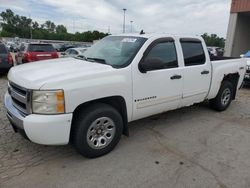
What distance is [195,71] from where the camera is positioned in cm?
473

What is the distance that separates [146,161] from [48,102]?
5.40ft

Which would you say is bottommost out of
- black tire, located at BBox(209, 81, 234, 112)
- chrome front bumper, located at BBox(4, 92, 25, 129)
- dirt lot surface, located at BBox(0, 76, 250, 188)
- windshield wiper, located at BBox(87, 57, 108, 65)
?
dirt lot surface, located at BBox(0, 76, 250, 188)

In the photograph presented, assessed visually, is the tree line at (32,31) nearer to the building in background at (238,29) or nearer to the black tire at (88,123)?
the building in background at (238,29)

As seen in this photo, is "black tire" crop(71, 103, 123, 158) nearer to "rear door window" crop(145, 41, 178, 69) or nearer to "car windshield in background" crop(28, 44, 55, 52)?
"rear door window" crop(145, 41, 178, 69)

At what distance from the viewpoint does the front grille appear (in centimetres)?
306

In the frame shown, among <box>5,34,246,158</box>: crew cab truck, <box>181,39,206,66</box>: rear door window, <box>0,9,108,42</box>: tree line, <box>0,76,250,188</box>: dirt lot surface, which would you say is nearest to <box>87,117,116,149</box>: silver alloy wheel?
<box>5,34,246,158</box>: crew cab truck

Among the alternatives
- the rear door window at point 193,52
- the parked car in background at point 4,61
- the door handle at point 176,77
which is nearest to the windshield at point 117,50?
the door handle at point 176,77

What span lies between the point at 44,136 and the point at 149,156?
160 cm

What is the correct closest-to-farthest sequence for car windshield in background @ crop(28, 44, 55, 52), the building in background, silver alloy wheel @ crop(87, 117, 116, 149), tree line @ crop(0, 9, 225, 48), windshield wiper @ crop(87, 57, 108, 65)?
silver alloy wheel @ crop(87, 117, 116, 149) < windshield wiper @ crop(87, 57, 108, 65) < car windshield in background @ crop(28, 44, 55, 52) < the building in background < tree line @ crop(0, 9, 225, 48)

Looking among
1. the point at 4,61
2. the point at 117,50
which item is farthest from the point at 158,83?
the point at 4,61

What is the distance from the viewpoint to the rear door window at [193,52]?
466 centimetres

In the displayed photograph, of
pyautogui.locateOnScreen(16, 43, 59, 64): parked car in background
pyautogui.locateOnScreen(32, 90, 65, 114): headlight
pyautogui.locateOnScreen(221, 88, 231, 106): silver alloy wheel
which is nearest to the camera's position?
pyautogui.locateOnScreen(32, 90, 65, 114): headlight

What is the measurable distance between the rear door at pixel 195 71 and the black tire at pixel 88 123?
175 centimetres

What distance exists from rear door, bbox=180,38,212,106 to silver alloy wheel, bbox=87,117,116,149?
176cm
